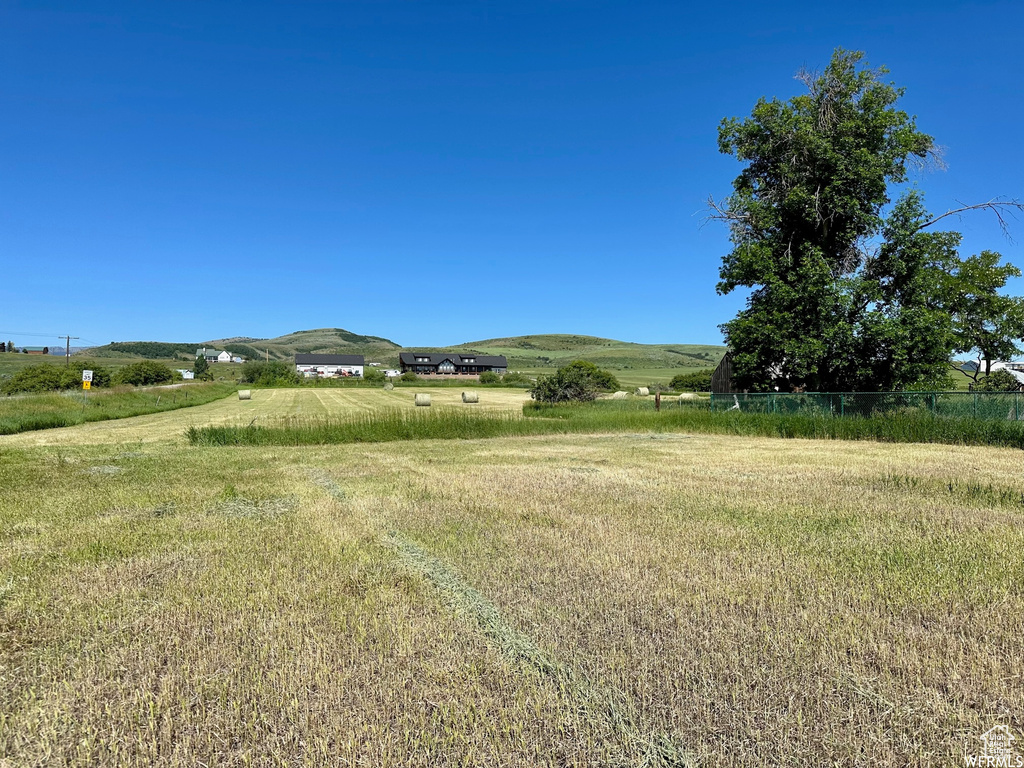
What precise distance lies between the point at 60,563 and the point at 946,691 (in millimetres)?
7382

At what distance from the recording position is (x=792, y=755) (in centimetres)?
274

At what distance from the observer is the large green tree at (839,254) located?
2419 cm

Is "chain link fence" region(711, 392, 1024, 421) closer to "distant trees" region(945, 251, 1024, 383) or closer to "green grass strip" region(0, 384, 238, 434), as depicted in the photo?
"distant trees" region(945, 251, 1024, 383)

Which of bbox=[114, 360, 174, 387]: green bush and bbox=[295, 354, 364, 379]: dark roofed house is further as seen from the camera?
bbox=[295, 354, 364, 379]: dark roofed house

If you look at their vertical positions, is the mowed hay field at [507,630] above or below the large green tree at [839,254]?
below

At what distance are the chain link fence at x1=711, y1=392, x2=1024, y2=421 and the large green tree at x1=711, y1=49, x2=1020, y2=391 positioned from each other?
2025 mm

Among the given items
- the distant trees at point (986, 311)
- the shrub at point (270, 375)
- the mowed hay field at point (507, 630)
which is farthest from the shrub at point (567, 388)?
→ the shrub at point (270, 375)

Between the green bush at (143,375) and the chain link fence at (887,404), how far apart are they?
84.2m

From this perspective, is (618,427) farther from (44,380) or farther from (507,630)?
(44,380)

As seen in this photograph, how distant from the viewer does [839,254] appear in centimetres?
2691

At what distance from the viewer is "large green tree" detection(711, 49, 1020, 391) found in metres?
24.2

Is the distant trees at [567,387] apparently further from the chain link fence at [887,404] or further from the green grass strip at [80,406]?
the green grass strip at [80,406]

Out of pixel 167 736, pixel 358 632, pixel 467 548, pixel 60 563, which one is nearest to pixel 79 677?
pixel 167 736

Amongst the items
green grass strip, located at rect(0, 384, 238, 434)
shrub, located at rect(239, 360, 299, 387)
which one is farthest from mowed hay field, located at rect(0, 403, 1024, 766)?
shrub, located at rect(239, 360, 299, 387)
